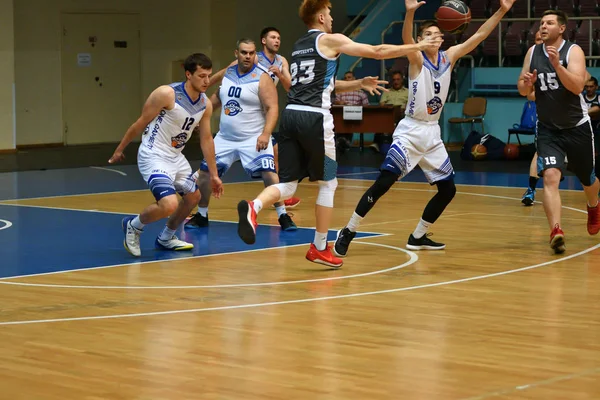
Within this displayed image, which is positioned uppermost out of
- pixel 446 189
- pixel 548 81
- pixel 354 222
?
pixel 548 81

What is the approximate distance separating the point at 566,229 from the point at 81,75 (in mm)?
14872

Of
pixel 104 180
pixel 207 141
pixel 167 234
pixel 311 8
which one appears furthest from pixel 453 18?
pixel 104 180

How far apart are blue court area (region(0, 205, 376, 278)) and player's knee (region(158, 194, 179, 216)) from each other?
1.27ft

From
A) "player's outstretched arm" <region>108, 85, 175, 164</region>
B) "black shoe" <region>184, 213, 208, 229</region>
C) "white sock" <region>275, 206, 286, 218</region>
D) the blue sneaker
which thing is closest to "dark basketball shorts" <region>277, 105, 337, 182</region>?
"player's outstretched arm" <region>108, 85, 175, 164</region>

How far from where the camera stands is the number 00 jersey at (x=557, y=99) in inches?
361

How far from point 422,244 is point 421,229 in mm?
141

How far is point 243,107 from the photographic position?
11109 mm

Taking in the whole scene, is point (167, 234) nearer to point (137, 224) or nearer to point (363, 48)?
point (137, 224)

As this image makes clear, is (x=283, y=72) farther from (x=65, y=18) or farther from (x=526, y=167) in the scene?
(x=65, y=18)

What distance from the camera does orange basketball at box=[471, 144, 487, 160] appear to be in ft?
63.0

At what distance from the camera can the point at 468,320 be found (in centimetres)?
652

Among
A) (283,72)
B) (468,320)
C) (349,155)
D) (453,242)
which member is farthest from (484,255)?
(349,155)

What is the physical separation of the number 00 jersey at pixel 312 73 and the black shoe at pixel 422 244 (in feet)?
5.40

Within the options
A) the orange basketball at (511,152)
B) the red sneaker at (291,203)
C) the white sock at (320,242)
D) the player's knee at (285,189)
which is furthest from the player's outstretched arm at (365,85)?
the orange basketball at (511,152)
